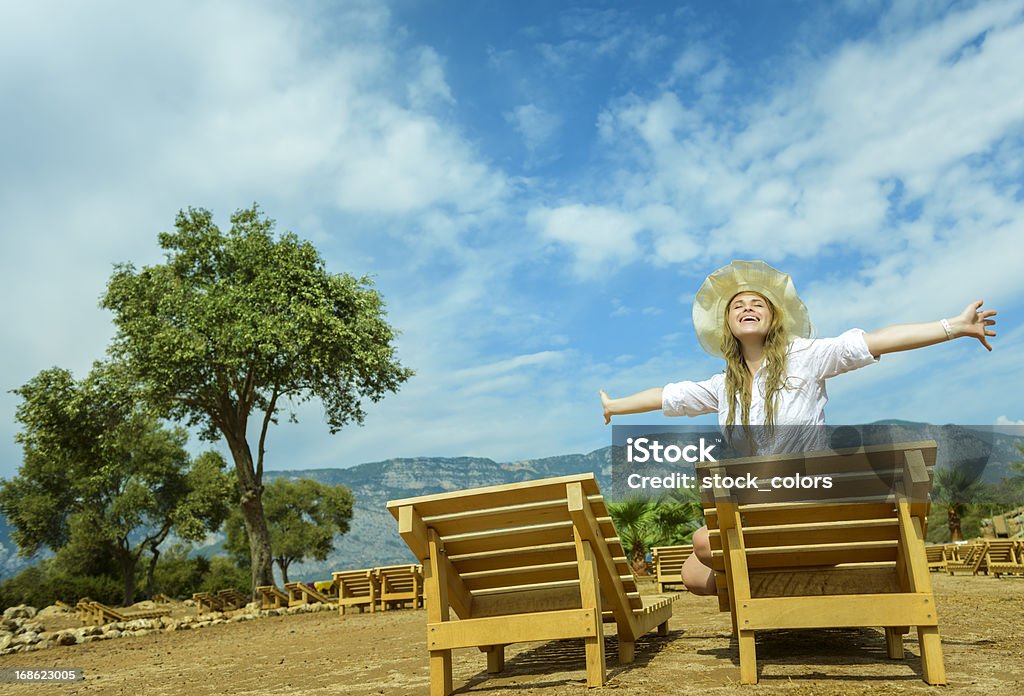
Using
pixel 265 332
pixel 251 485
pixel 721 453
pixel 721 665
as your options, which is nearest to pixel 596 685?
pixel 721 665

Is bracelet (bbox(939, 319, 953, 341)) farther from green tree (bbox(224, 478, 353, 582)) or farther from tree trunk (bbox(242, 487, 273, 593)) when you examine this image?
green tree (bbox(224, 478, 353, 582))

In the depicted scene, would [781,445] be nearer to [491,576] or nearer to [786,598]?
[786,598]

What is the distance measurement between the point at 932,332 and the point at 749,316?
971 millimetres

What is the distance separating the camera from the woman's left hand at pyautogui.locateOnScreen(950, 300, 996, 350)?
372cm

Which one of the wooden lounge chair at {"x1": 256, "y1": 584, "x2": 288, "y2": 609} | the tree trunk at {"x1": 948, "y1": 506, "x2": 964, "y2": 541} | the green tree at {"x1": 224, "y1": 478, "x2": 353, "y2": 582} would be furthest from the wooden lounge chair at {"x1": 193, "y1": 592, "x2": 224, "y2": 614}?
the green tree at {"x1": 224, "y1": 478, "x2": 353, "y2": 582}

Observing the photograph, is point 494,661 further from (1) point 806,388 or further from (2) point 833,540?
(1) point 806,388

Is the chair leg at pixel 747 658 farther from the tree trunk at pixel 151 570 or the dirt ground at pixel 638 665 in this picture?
the tree trunk at pixel 151 570

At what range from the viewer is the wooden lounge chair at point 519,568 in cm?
431

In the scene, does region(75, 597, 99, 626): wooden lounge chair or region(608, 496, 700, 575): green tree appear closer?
region(75, 597, 99, 626): wooden lounge chair

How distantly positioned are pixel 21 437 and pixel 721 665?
93.9ft

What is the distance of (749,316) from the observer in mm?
4441

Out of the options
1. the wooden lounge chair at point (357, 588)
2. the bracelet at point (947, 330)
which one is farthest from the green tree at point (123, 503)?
the bracelet at point (947, 330)

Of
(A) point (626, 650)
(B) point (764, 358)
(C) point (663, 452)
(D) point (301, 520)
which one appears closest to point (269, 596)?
(A) point (626, 650)

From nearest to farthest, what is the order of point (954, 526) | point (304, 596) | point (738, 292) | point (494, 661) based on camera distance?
1. point (738, 292)
2. point (494, 661)
3. point (304, 596)
4. point (954, 526)
